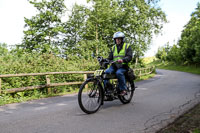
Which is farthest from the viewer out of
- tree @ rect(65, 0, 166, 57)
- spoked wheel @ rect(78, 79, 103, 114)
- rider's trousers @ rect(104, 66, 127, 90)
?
tree @ rect(65, 0, 166, 57)

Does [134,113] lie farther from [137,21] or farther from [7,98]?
[137,21]

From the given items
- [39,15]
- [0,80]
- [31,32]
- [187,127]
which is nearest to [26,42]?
[31,32]

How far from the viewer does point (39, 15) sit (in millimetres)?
29328

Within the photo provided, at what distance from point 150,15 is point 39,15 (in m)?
16.9

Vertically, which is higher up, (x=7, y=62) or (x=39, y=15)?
(x=39, y=15)

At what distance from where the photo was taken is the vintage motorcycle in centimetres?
497

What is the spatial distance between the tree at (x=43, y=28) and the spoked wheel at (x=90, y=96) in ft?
78.1

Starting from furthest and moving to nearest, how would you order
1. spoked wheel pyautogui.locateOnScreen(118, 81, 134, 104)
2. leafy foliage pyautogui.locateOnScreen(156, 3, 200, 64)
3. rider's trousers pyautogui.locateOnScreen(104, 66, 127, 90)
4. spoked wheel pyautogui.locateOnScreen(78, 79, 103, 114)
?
leafy foliage pyautogui.locateOnScreen(156, 3, 200, 64), spoked wheel pyautogui.locateOnScreen(118, 81, 134, 104), rider's trousers pyautogui.locateOnScreen(104, 66, 127, 90), spoked wheel pyautogui.locateOnScreen(78, 79, 103, 114)

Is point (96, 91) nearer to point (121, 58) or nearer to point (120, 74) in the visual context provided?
point (120, 74)

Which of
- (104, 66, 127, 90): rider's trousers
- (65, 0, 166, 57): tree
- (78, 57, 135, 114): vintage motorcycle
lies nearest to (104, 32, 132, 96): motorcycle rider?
(104, 66, 127, 90): rider's trousers

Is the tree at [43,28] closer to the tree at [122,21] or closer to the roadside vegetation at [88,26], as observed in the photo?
the roadside vegetation at [88,26]

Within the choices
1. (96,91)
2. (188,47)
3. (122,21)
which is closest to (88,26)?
(122,21)

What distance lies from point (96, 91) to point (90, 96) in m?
0.23

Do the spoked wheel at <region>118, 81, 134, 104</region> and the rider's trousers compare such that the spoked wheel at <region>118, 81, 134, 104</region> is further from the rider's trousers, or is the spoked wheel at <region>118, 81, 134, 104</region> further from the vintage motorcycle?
the rider's trousers
